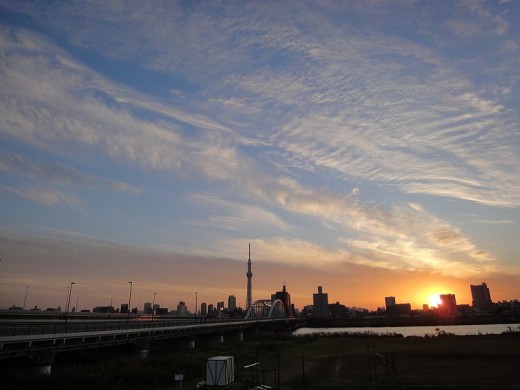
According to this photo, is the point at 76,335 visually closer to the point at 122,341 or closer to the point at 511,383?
the point at 122,341

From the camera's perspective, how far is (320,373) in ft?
150

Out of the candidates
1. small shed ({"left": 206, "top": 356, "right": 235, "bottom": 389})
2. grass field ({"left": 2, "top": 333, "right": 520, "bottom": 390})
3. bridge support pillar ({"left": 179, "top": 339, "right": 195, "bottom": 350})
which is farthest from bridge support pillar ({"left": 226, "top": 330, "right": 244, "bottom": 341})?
small shed ({"left": 206, "top": 356, "right": 235, "bottom": 389})

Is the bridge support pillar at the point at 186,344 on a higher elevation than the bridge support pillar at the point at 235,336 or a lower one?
higher

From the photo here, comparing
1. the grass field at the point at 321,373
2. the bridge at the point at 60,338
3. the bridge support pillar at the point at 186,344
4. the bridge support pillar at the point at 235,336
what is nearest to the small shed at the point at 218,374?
the grass field at the point at 321,373

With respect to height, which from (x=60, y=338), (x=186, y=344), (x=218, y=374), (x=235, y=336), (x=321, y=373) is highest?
(x=60, y=338)

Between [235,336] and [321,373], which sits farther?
[235,336]

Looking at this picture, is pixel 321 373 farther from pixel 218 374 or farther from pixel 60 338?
pixel 60 338

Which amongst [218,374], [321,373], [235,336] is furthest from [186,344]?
[235,336]

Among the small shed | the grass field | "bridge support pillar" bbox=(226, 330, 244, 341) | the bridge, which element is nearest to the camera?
the small shed

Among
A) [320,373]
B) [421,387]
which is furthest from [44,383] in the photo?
[421,387]

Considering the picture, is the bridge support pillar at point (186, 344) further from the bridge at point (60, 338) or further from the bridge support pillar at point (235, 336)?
the bridge support pillar at point (235, 336)

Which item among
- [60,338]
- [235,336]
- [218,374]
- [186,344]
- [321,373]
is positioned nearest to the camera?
[218,374]

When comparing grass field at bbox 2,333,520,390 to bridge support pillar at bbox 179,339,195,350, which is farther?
bridge support pillar at bbox 179,339,195,350

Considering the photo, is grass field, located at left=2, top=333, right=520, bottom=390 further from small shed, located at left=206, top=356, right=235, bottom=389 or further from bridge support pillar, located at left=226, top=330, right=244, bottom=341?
bridge support pillar, located at left=226, top=330, right=244, bottom=341
